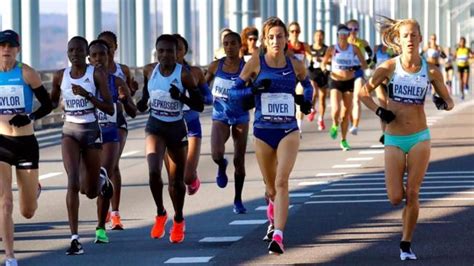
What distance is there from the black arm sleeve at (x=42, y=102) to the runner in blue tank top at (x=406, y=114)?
2.41 meters

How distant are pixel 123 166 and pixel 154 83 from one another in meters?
9.81

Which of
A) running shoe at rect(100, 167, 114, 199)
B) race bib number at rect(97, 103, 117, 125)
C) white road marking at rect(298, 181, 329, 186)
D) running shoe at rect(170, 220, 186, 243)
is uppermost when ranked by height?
race bib number at rect(97, 103, 117, 125)

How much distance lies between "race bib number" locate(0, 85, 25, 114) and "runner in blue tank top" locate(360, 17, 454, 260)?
260 cm

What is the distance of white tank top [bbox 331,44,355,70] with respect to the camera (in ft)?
89.5

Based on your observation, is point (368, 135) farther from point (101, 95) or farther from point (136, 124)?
point (101, 95)

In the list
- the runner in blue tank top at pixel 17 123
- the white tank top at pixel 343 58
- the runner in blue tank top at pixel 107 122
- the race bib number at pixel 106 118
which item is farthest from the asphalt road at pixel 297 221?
the white tank top at pixel 343 58

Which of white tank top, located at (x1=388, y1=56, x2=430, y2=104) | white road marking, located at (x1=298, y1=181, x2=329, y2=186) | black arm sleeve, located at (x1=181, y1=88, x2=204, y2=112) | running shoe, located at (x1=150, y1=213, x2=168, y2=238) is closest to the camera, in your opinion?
white tank top, located at (x1=388, y1=56, x2=430, y2=104)

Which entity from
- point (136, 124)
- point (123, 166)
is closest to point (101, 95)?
point (123, 166)

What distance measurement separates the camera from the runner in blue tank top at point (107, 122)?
14.8 meters

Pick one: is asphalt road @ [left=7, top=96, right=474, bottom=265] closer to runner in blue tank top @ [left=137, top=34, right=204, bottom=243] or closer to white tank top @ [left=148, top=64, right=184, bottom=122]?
runner in blue tank top @ [left=137, top=34, right=204, bottom=243]

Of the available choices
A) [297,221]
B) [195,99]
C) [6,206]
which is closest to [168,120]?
[195,99]

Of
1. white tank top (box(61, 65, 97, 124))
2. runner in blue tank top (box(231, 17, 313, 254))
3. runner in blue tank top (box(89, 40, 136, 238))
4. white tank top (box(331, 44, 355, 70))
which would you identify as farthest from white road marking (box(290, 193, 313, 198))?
white tank top (box(331, 44, 355, 70))

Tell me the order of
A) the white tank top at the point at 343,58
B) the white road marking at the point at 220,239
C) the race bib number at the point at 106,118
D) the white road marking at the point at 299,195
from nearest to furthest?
the white road marking at the point at 220,239 → the race bib number at the point at 106,118 → the white road marking at the point at 299,195 → the white tank top at the point at 343,58

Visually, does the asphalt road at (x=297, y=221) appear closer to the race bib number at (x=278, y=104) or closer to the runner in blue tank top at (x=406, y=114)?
the runner in blue tank top at (x=406, y=114)
